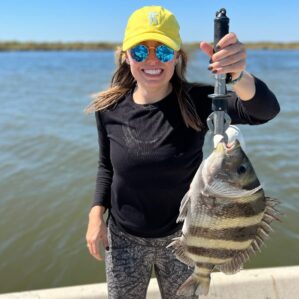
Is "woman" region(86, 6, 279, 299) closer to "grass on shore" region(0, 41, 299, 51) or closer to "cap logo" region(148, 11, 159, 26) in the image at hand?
"cap logo" region(148, 11, 159, 26)

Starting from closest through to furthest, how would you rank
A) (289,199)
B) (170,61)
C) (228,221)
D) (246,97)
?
(228,221), (246,97), (170,61), (289,199)

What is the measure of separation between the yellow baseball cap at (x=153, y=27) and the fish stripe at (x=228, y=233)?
94 cm

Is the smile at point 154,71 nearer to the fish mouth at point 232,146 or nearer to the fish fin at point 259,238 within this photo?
the fish mouth at point 232,146

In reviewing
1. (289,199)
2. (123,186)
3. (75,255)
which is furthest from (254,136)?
(123,186)

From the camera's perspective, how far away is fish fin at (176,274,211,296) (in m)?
2.05

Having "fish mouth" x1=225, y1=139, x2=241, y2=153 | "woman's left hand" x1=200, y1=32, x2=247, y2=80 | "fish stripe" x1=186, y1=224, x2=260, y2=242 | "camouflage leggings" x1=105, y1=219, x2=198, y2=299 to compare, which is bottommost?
"camouflage leggings" x1=105, y1=219, x2=198, y2=299

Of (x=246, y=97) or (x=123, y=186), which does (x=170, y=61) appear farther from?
(x=123, y=186)

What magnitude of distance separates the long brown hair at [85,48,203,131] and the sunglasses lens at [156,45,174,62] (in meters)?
0.28

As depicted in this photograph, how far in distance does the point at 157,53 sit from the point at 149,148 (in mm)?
521

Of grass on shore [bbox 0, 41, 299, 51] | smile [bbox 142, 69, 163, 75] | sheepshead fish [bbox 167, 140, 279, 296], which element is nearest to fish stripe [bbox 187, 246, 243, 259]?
sheepshead fish [bbox 167, 140, 279, 296]

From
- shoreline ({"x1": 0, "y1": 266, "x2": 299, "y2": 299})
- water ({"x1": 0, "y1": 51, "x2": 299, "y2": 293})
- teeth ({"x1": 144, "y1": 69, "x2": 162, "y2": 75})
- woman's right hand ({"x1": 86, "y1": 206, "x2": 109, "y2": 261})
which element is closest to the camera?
teeth ({"x1": 144, "y1": 69, "x2": 162, "y2": 75})

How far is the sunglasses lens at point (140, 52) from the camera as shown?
2.25m

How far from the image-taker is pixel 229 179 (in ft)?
5.66

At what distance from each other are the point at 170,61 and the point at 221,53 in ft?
2.10
